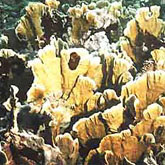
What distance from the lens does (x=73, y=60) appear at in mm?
1971

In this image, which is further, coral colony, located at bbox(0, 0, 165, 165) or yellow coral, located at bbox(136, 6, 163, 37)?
yellow coral, located at bbox(136, 6, 163, 37)

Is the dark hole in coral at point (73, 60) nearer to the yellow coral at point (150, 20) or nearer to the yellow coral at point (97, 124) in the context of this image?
the yellow coral at point (97, 124)

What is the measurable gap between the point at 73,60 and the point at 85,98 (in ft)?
0.73

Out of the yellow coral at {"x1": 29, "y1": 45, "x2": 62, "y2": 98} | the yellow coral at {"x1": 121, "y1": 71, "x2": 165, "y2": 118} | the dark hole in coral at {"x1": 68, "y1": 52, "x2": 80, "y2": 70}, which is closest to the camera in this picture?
the yellow coral at {"x1": 121, "y1": 71, "x2": 165, "y2": 118}

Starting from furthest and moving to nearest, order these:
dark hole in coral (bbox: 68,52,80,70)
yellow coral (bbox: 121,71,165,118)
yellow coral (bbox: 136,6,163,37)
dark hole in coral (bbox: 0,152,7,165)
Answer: yellow coral (bbox: 136,6,163,37)
dark hole in coral (bbox: 68,52,80,70)
yellow coral (bbox: 121,71,165,118)
dark hole in coral (bbox: 0,152,7,165)

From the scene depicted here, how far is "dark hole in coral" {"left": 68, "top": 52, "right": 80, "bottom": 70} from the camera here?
1.94m

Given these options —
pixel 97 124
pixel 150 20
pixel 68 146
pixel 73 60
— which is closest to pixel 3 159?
pixel 68 146

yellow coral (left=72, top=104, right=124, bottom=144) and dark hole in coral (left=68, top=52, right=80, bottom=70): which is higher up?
dark hole in coral (left=68, top=52, right=80, bottom=70)

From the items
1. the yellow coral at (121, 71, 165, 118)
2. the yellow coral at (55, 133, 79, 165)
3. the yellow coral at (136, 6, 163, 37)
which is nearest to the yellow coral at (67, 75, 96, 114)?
the yellow coral at (121, 71, 165, 118)

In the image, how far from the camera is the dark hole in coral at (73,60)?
6.37 ft

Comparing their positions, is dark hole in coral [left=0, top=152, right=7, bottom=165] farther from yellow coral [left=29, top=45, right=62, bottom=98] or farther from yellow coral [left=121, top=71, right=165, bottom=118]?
yellow coral [left=121, top=71, right=165, bottom=118]

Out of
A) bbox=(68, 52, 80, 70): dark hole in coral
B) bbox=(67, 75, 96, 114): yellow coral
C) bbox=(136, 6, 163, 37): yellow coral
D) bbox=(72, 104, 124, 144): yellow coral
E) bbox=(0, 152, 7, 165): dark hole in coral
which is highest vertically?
bbox=(136, 6, 163, 37): yellow coral

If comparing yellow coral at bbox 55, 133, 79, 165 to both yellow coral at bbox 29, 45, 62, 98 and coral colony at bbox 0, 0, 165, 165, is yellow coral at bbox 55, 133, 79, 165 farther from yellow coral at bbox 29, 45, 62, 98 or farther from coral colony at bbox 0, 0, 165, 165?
yellow coral at bbox 29, 45, 62, 98

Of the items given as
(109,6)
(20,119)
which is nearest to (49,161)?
(20,119)
